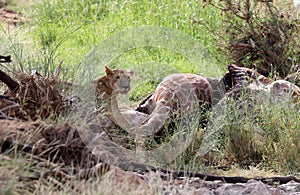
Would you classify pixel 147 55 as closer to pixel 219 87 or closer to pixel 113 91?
pixel 219 87

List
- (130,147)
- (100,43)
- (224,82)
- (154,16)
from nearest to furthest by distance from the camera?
(130,147) → (224,82) → (100,43) → (154,16)

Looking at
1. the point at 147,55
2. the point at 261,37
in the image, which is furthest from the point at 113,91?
the point at 147,55

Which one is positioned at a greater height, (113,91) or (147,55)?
(113,91)

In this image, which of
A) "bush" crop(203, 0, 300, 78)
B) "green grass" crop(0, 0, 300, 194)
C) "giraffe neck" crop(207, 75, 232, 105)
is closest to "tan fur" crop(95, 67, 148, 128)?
"green grass" crop(0, 0, 300, 194)

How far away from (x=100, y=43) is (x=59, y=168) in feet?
23.0

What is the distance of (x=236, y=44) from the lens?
9531 mm

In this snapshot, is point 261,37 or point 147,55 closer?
point 261,37

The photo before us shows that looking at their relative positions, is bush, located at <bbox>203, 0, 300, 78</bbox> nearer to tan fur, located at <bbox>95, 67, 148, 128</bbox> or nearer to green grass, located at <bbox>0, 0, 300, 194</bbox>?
green grass, located at <bbox>0, 0, 300, 194</bbox>

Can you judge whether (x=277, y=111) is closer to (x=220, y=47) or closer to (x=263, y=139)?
(x=263, y=139)

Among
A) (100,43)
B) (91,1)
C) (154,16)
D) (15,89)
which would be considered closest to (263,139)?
(15,89)

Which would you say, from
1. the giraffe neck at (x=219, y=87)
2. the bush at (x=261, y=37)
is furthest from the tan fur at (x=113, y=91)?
the bush at (x=261, y=37)

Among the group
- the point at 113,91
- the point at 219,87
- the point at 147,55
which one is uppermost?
the point at 113,91

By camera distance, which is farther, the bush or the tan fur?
the bush

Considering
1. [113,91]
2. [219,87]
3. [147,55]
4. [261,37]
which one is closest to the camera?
[113,91]
